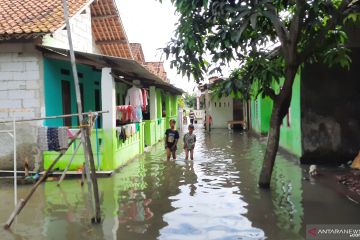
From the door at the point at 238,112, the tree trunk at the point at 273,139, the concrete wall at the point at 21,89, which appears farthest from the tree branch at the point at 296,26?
the door at the point at 238,112

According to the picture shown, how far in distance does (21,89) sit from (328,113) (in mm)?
8538

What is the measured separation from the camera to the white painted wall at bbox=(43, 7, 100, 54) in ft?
41.9

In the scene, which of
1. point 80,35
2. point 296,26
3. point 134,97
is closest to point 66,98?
point 134,97

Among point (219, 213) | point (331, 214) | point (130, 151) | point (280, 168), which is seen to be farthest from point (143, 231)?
point (130, 151)

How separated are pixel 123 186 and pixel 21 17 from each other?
573 centimetres

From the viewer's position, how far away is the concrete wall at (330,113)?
1159 cm

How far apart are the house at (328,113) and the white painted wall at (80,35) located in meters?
7.38

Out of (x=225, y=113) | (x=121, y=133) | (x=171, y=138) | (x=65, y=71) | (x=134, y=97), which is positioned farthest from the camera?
(x=225, y=113)

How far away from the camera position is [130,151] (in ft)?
44.1

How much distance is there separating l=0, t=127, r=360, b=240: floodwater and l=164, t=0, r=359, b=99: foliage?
210cm

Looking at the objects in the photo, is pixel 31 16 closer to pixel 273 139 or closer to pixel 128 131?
pixel 128 131

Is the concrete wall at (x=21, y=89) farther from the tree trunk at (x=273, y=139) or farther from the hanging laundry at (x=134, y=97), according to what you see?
the tree trunk at (x=273, y=139)

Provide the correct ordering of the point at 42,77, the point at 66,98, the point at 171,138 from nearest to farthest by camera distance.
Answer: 1. the point at 42,77
2. the point at 66,98
3. the point at 171,138

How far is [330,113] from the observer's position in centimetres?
1170
